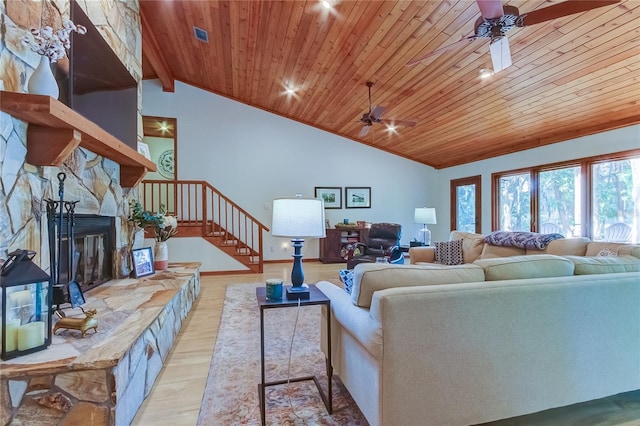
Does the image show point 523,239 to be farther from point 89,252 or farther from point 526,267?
point 89,252

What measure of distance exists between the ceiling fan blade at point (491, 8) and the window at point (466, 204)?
5.14 m

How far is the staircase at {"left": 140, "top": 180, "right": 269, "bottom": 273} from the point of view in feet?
19.1

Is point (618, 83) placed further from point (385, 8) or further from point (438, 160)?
point (438, 160)

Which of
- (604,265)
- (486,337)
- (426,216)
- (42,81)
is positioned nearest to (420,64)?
(426,216)

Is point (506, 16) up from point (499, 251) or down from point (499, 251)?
up

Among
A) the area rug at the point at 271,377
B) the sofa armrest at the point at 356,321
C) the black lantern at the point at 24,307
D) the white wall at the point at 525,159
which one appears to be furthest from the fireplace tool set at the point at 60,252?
the white wall at the point at 525,159

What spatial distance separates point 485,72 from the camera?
3695 millimetres

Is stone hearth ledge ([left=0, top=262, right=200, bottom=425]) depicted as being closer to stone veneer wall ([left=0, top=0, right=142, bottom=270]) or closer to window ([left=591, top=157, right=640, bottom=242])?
stone veneer wall ([left=0, top=0, right=142, bottom=270])

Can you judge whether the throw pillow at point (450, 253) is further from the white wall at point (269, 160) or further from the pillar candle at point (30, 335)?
the pillar candle at point (30, 335)

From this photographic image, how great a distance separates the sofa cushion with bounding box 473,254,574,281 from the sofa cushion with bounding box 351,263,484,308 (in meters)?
0.09

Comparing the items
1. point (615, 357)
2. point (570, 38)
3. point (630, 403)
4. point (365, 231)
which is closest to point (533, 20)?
point (570, 38)

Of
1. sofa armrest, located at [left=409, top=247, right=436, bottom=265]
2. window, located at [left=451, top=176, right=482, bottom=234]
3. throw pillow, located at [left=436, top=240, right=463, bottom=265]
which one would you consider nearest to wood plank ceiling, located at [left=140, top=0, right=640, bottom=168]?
window, located at [left=451, top=176, right=482, bottom=234]

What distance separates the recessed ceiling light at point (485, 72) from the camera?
11.9 ft

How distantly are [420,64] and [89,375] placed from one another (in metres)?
4.18
